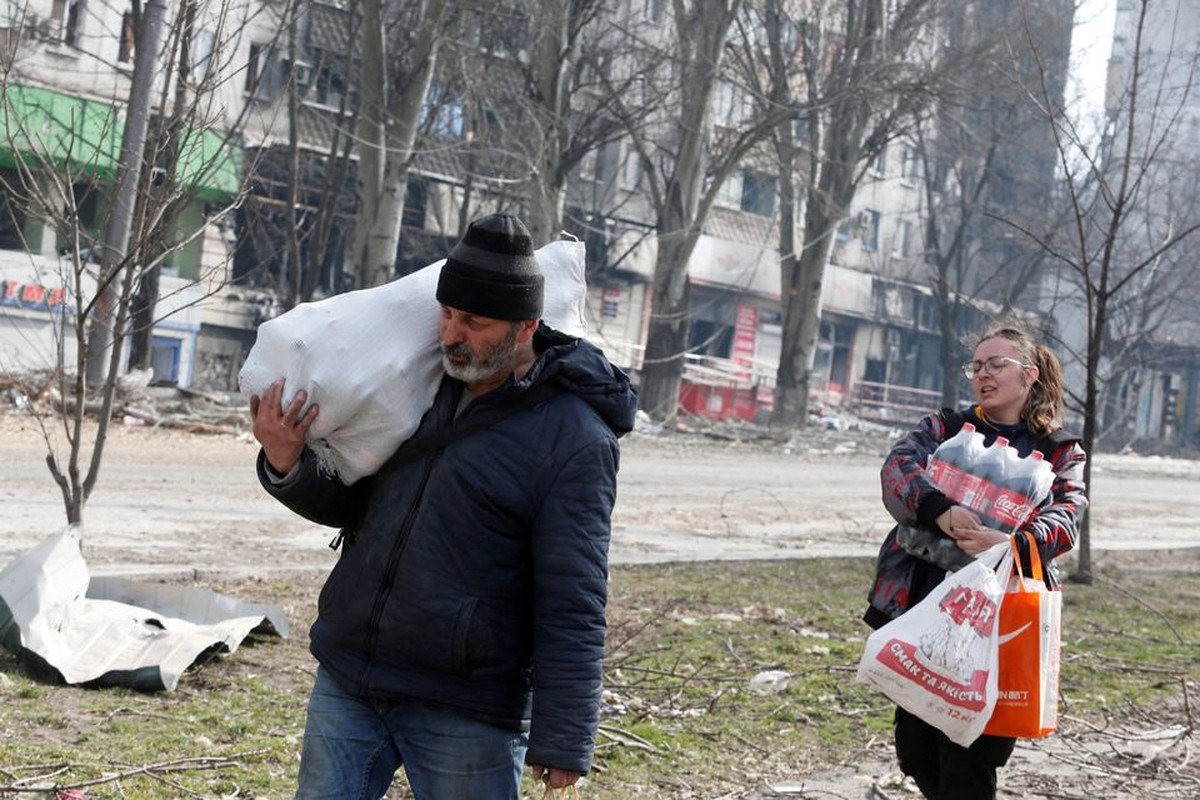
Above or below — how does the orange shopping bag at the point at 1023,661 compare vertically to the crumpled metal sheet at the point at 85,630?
above

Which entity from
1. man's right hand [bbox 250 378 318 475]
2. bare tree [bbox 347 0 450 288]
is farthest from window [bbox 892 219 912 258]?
man's right hand [bbox 250 378 318 475]

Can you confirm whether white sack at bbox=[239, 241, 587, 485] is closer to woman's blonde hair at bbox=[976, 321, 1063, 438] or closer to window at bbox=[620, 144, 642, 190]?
woman's blonde hair at bbox=[976, 321, 1063, 438]

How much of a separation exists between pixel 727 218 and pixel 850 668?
44.4 metres

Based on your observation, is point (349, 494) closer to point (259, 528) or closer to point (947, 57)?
point (259, 528)

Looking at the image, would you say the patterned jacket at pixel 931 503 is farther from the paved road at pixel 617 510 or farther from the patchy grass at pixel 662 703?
the paved road at pixel 617 510

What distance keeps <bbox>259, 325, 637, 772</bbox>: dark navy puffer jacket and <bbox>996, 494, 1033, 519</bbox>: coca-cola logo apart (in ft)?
5.78

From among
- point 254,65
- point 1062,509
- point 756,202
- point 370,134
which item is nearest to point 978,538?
point 1062,509

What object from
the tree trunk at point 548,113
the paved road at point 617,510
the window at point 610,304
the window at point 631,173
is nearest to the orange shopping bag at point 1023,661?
the paved road at point 617,510

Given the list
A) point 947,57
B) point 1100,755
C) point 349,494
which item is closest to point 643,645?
point 1100,755

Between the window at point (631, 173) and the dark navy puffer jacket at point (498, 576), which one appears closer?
the dark navy puffer jacket at point (498, 576)

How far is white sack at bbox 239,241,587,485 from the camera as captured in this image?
3.14 metres

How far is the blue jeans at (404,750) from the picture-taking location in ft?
10.2

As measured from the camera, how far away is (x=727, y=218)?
5134cm

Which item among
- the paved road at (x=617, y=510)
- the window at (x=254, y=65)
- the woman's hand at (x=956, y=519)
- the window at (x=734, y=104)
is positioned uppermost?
the window at (x=734, y=104)
